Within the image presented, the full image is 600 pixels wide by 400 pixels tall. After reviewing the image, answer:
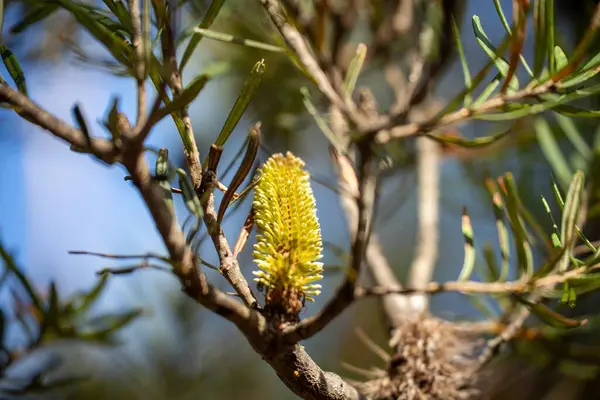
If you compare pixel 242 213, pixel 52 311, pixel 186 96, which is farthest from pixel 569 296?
pixel 242 213

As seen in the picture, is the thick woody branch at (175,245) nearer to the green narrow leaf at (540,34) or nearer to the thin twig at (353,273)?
the thin twig at (353,273)

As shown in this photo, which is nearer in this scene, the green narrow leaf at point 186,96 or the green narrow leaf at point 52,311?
the green narrow leaf at point 186,96

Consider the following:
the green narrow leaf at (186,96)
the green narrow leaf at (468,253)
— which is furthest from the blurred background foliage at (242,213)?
the green narrow leaf at (186,96)

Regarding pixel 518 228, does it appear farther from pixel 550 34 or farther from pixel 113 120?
pixel 113 120

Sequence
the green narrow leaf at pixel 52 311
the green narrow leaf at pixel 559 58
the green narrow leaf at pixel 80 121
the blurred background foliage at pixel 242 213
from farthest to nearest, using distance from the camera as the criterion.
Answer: the blurred background foliage at pixel 242 213, the green narrow leaf at pixel 52 311, the green narrow leaf at pixel 559 58, the green narrow leaf at pixel 80 121

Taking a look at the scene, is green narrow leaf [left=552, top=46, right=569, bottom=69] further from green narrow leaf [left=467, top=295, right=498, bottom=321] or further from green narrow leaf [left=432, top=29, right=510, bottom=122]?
green narrow leaf [left=467, top=295, right=498, bottom=321]

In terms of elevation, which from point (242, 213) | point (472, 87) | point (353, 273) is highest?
point (242, 213)

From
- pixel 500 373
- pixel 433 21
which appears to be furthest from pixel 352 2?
pixel 500 373
